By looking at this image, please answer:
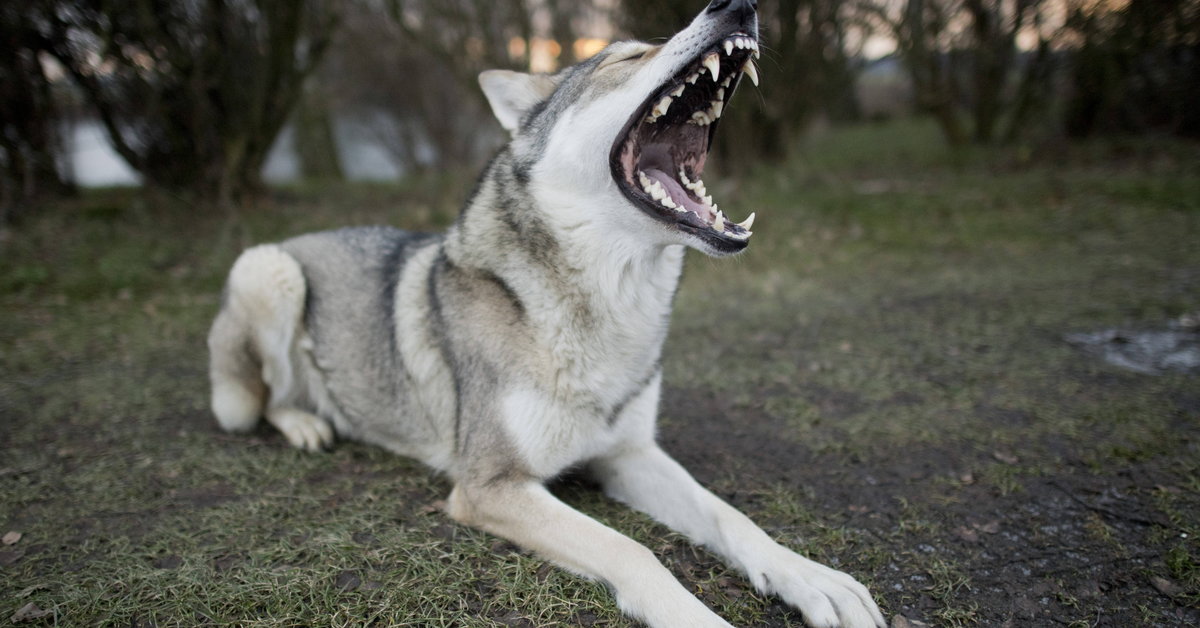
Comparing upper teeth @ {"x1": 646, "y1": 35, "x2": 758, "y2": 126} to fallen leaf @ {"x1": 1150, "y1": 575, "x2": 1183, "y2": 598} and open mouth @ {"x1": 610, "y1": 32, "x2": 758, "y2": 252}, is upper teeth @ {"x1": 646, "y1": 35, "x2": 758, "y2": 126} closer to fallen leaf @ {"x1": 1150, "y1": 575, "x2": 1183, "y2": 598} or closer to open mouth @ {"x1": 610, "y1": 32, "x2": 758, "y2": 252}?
open mouth @ {"x1": 610, "y1": 32, "x2": 758, "y2": 252}

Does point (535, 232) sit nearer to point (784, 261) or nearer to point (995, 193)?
point (784, 261)

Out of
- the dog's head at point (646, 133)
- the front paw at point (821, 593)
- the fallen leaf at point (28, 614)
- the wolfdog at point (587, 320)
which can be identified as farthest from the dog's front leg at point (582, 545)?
the fallen leaf at point (28, 614)

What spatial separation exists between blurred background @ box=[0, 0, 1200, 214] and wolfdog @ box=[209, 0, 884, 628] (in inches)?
26.6

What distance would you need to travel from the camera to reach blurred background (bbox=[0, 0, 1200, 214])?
274 inches

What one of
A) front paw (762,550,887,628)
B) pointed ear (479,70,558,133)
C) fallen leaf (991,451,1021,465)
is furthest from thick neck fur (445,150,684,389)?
fallen leaf (991,451,1021,465)

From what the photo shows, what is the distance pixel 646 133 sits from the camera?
9.59 ft

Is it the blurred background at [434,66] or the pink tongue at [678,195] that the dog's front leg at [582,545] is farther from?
the blurred background at [434,66]

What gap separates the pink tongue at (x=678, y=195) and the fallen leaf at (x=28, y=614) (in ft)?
8.40

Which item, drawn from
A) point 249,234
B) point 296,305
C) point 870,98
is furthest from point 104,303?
point 870,98

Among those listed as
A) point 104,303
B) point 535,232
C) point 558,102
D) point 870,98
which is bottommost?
point 104,303

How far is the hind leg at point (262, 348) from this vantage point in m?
3.60

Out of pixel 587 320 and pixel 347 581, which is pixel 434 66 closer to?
pixel 587 320

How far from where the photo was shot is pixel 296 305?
3.63 meters

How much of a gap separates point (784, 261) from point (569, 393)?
540 centimetres
